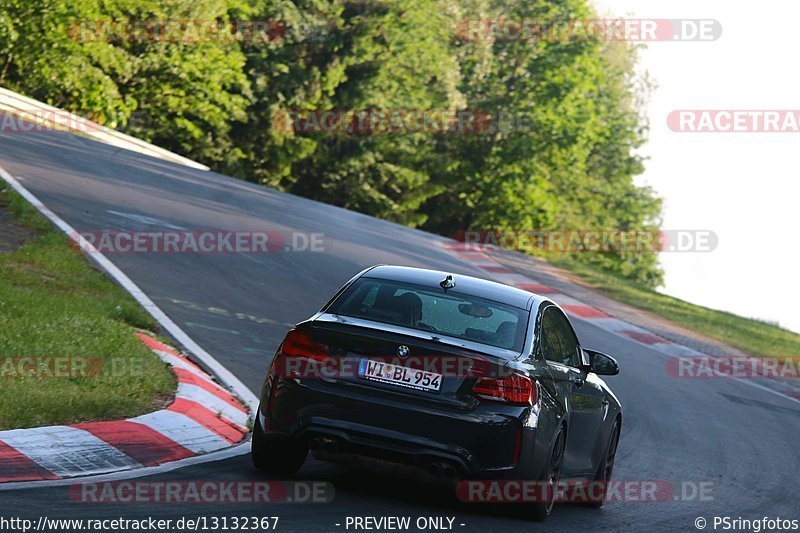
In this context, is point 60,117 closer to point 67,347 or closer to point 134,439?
point 67,347

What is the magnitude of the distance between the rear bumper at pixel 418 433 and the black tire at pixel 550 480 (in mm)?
334

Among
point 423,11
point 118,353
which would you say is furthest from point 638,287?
point 423,11

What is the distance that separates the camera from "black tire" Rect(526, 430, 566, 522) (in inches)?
285

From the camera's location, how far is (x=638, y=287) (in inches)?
1145

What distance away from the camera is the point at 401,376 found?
687 cm

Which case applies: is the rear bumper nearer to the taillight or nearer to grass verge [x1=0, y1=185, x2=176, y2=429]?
the taillight

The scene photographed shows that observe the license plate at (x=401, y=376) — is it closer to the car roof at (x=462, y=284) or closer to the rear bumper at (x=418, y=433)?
the rear bumper at (x=418, y=433)

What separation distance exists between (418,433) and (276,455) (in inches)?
40.9

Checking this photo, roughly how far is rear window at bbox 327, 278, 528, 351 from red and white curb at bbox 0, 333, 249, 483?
141cm

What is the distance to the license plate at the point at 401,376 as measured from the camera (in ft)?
22.5

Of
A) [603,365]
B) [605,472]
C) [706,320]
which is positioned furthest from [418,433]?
[706,320]

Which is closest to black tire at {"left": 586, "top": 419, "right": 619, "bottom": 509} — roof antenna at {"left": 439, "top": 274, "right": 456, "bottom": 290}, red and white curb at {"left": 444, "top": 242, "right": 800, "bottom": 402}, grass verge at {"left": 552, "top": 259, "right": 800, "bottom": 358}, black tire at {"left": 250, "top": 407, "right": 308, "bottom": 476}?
roof antenna at {"left": 439, "top": 274, "right": 456, "bottom": 290}

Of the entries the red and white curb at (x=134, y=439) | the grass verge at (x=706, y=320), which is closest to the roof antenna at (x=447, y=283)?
the red and white curb at (x=134, y=439)

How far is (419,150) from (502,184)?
3.83 m
